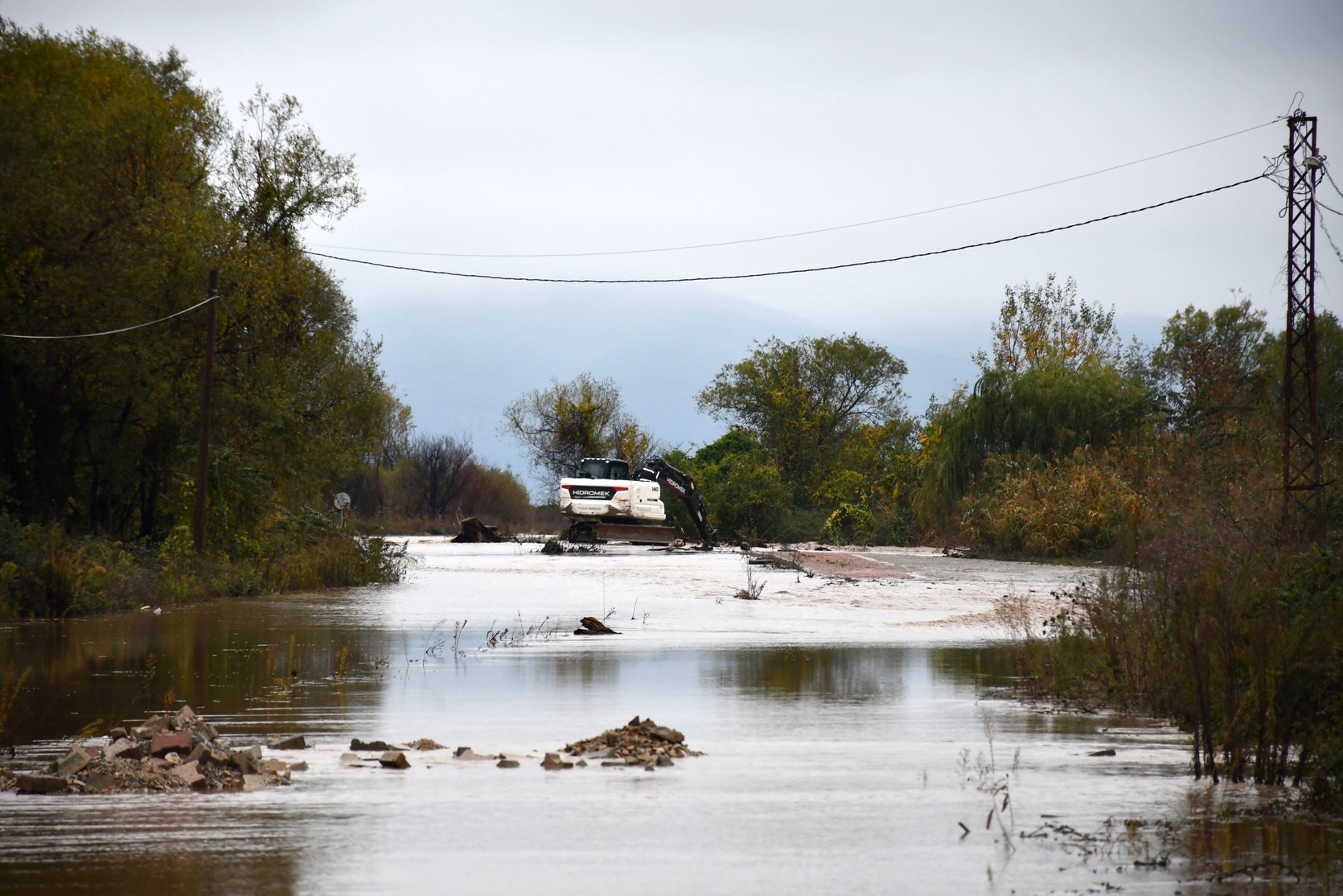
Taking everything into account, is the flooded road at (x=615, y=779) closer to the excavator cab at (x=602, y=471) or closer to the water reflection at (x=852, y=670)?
the water reflection at (x=852, y=670)

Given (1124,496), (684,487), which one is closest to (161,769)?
(1124,496)

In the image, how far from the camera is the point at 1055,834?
26.0ft

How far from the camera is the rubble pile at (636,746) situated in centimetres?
1025

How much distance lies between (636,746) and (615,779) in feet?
2.68

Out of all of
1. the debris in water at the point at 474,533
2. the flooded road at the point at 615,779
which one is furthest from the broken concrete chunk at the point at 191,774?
the debris in water at the point at 474,533

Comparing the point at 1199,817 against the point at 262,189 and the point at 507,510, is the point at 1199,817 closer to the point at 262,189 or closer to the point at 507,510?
the point at 262,189

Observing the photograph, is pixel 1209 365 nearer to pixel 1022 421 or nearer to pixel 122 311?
pixel 1022 421

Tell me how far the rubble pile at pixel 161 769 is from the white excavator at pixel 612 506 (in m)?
45.1

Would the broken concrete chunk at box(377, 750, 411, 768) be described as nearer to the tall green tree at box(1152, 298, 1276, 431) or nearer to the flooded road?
the flooded road

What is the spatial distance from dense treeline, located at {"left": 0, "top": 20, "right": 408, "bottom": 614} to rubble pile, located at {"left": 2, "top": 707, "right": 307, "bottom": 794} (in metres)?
18.7

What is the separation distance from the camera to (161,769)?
9.27 m

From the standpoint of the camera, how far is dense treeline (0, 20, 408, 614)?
32406 mm

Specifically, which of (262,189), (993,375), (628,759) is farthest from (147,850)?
(993,375)

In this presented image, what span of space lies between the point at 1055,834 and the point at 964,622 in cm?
1616
